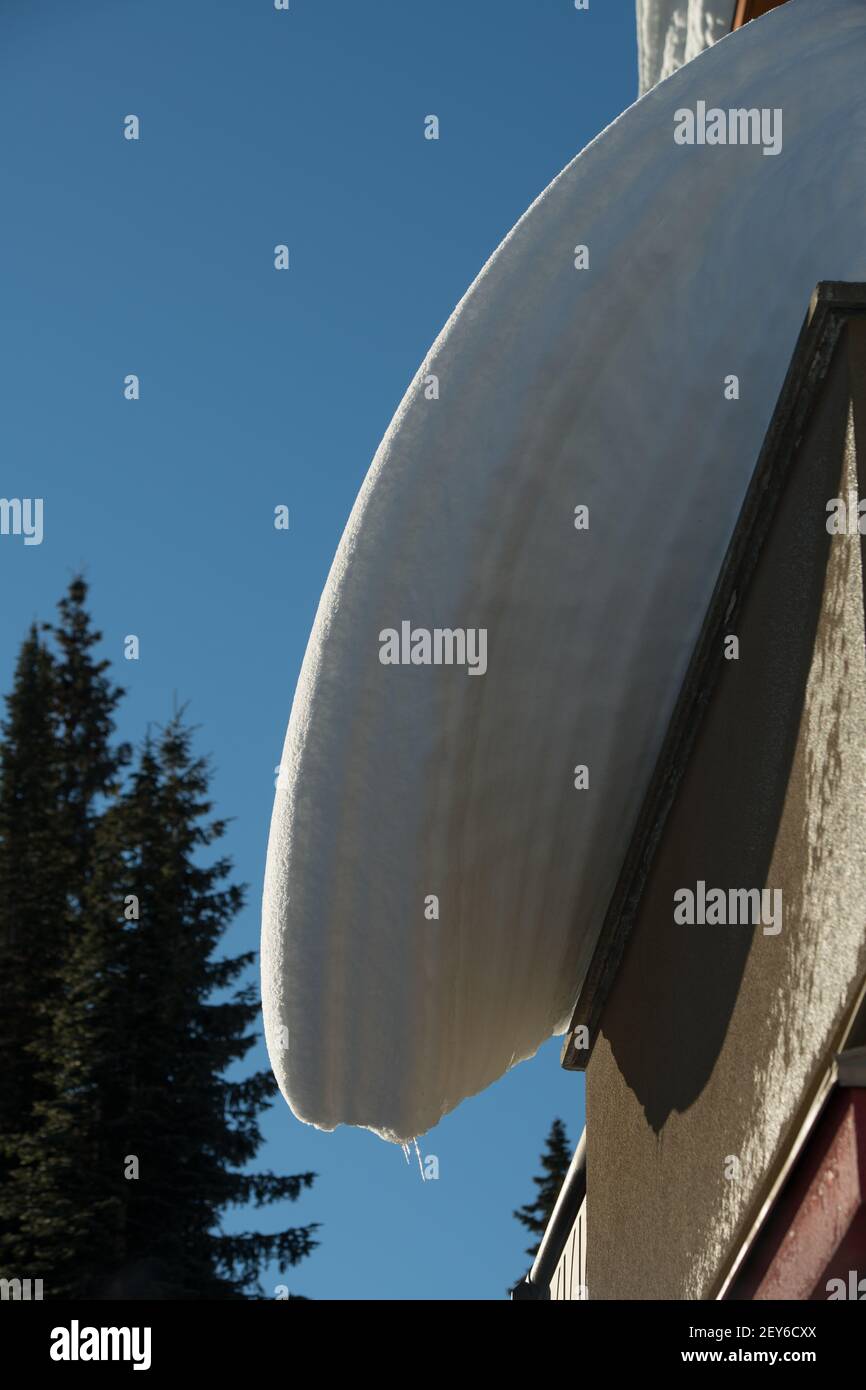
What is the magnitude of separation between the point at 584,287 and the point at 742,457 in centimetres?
68

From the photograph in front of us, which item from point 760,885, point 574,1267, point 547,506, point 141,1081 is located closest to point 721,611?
point 547,506

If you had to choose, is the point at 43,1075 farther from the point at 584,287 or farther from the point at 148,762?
the point at 584,287

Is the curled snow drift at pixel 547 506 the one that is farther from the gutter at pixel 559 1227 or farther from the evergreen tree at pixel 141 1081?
the evergreen tree at pixel 141 1081

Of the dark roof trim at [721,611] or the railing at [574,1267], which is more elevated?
the dark roof trim at [721,611]

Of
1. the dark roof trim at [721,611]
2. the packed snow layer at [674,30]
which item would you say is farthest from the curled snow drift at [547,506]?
the packed snow layer at [674,30]

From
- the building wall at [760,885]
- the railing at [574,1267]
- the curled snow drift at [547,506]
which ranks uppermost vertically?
the curled snow drift at [547,506]

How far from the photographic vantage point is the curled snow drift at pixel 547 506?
430 cm

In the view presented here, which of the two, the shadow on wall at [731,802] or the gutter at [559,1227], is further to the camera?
the gutter at [559,1227]

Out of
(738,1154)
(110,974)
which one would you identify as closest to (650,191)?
(738,1154)

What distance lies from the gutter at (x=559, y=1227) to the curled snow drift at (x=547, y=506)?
2.60 meters

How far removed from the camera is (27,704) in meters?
32.2

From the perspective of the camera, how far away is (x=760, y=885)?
3.72 meters

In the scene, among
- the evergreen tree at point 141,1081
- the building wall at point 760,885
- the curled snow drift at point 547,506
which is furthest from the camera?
the evergreen tree at point 141,1081

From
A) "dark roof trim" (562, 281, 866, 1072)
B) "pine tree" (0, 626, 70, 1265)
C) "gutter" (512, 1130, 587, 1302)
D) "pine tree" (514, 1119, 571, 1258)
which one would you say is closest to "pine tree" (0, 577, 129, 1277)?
"pine tree" (0, 626, 70, 1265)
